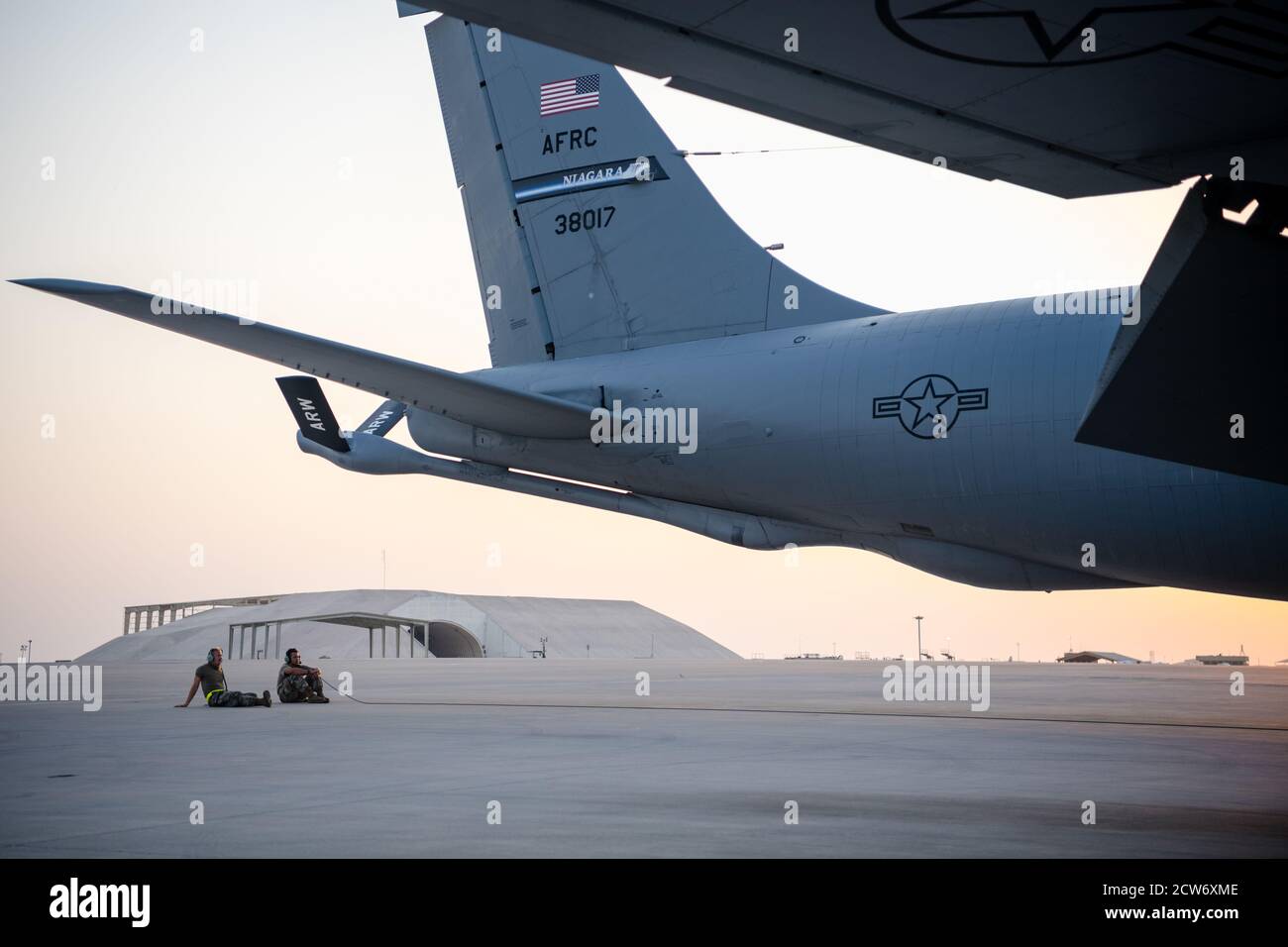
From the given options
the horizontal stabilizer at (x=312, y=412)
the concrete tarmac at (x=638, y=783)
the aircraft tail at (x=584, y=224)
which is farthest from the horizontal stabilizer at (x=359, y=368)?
the concrete tarmac at (x=638, y=783)

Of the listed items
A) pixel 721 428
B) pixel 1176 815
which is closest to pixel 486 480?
pixel 721 428

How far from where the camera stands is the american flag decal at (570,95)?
21.0m

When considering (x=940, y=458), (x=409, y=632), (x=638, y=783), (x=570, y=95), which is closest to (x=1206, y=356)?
(x=638, y=783)

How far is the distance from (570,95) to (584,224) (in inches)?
87.1

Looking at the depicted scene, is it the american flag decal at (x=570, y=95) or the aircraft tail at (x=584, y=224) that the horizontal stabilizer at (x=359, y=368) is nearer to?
the aircraft tail at (x=584, y=224)

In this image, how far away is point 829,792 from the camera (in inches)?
337

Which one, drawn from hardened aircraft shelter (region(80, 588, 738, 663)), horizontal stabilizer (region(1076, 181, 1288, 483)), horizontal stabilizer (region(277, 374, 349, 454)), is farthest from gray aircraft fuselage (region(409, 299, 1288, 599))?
hardened aircraft shelter (region(80, 588, 738, 663))

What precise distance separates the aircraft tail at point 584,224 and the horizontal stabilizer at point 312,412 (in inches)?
124

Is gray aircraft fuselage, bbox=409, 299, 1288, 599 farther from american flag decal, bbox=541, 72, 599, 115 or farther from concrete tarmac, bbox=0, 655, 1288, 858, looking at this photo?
american flag decal, bbox=541, 72, 599, 115

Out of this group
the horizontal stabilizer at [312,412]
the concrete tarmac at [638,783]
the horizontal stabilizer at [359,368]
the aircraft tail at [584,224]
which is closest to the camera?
the concrete tarmac at [638,783]

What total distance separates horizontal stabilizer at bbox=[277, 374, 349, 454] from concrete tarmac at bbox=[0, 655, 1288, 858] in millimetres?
4833

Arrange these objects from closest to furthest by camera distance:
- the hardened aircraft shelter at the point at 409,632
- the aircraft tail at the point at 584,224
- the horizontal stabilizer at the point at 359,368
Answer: the horizontal stabilizer at the point at 359,368
the aircraft tail at the point at 584,224
the hardened aircraft shelter at the point at 409,632

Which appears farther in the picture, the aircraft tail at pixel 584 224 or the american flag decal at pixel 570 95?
the american flag decal at pixel 570 95
